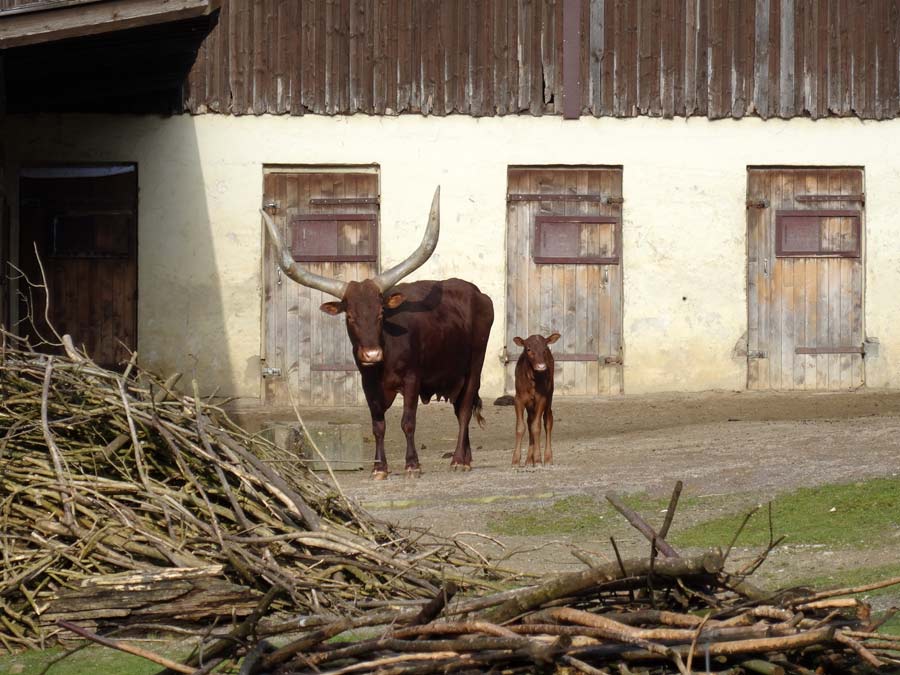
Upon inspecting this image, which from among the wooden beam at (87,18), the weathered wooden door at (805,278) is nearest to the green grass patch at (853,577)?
the wooden beam at (87,18)

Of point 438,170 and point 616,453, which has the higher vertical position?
point 438,170

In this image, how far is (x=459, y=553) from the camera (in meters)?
7.84

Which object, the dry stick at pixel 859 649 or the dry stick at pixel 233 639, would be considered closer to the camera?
the dry stick at pixel 859 649

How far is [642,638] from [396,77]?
14.5 m

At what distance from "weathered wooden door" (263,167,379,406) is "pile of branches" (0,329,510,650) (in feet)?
34.2

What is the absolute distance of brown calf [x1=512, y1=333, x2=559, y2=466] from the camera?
1311 centimetres

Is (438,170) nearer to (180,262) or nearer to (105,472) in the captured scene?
(180,262)

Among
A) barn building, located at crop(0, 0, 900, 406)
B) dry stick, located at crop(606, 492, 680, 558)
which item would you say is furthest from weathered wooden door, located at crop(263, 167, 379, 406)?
dry stick, located at crop(606, 492, 680, 558)

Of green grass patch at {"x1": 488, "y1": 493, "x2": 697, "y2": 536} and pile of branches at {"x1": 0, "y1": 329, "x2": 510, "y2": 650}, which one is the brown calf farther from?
pile of branches at {"x1": 0, "y1": 329, "x2": 510, "y2": 650}

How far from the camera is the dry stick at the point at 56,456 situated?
6684mm

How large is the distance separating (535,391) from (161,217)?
6.68m

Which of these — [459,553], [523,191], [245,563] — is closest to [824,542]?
[459,553]

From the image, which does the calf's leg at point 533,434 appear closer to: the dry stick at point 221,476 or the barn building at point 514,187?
the barn building at point 514,187

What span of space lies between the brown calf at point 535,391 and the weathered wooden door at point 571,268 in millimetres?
5034
